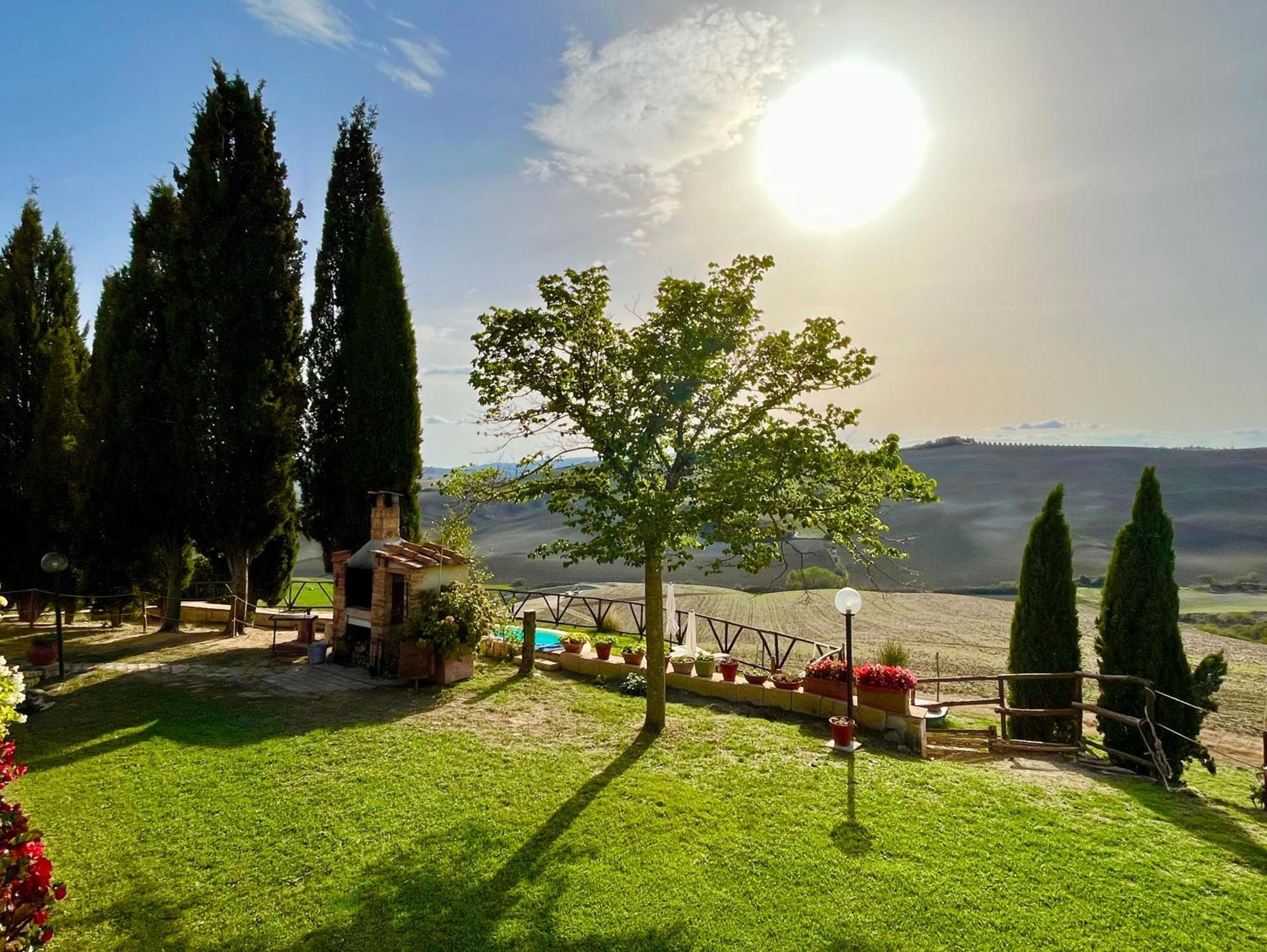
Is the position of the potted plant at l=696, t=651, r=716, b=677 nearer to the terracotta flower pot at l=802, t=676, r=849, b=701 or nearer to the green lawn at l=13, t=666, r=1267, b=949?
the terracotta flower pot at l=802, t=676, r=849, b=701

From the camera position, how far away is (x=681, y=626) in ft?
59.0

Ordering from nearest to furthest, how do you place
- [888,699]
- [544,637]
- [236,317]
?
[888,699]
[236,317]
[544,637]

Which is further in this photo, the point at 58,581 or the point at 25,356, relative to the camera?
the point at 25,356

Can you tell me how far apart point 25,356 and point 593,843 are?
2102 cm

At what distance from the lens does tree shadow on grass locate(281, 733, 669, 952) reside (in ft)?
14.6

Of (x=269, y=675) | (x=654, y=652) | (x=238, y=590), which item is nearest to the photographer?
(x=654, y=652)

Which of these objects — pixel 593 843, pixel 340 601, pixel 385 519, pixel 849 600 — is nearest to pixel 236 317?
pixel 385 519

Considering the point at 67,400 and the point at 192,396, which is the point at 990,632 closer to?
the point at 192,396

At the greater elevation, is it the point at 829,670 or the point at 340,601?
the point at 340,601

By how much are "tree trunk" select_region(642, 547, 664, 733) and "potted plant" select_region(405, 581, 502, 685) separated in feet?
12.2

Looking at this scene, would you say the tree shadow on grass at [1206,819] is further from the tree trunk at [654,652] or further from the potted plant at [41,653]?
the potted plant at [41,653]

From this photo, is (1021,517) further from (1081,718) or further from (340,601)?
(340,601)

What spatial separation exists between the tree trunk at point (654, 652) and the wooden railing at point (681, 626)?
4640mm

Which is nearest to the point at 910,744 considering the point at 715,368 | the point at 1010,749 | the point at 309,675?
the point at 1010,749
